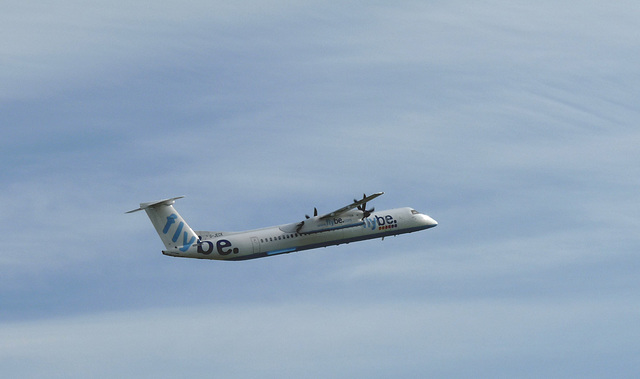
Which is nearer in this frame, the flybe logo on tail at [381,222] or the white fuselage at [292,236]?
the white fuselage at [292,236]

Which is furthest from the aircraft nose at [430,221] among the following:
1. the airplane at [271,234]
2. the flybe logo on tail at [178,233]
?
the flybe logo on tail at [178,233]

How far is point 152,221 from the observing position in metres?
89.7

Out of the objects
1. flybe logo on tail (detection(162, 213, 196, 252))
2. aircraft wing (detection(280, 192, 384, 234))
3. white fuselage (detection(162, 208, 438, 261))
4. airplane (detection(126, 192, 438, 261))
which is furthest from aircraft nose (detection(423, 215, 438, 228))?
flybe logo on tail (detection(162, 213, 196, 252))

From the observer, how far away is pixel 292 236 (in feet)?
305

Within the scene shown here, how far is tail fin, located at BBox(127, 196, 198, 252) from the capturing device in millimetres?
89625

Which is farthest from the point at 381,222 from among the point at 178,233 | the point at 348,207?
the point at 178,233

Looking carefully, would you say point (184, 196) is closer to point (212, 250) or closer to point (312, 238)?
point (212, 250)

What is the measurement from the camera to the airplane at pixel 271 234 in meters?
89.8

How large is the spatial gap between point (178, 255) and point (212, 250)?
3.16m

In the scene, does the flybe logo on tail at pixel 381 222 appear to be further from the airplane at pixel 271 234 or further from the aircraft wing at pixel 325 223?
the aircraft wing at pixel 325 223

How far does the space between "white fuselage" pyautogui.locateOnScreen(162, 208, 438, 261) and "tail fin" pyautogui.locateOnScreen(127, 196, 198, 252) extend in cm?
41

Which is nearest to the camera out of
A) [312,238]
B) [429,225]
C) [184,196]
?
[184,196]

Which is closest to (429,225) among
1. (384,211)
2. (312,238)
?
(384,211)

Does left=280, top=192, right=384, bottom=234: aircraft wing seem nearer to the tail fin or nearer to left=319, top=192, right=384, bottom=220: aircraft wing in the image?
left=319, top=192, right=384, bottom=220: aircraft wing
